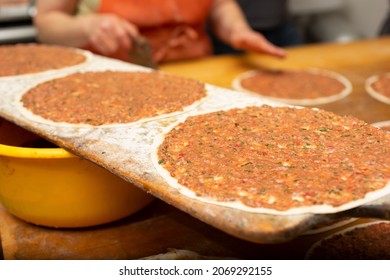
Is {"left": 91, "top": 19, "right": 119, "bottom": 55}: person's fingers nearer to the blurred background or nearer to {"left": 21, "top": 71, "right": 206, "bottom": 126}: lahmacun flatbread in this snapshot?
{"left": 21, "top": 71, "right": 206, "bottom": 126}: lahmacun flatbread

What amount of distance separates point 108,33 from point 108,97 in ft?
2.37

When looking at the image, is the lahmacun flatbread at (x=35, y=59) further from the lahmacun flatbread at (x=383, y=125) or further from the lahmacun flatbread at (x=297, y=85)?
the lahmacun flatbread at (x=383, y=125)

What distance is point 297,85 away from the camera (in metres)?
2.10

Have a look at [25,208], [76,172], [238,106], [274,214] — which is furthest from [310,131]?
[25,208]

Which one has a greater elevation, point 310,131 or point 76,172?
point 310,131

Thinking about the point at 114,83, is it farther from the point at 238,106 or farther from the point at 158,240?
the point at 158,240

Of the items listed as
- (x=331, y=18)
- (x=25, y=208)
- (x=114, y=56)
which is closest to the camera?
(x=25, y=208)

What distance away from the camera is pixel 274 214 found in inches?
31.2

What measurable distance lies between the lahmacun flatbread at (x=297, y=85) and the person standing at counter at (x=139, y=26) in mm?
130

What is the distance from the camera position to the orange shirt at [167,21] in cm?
229

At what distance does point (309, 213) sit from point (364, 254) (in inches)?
13.3

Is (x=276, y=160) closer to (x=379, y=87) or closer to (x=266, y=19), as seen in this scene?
(x=379, y=87)

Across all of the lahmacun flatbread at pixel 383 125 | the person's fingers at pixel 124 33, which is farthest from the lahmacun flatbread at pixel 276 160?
the person's fingers at pixel 124 33

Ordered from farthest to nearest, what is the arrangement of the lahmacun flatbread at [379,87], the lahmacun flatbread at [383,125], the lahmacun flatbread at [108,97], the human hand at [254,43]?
Result: the human hand at [254,43]
the lahmacun flatbread at [379,87]
the lahmacun flatbread at [383,125]
the lahmacun flatbread at [108,97]
